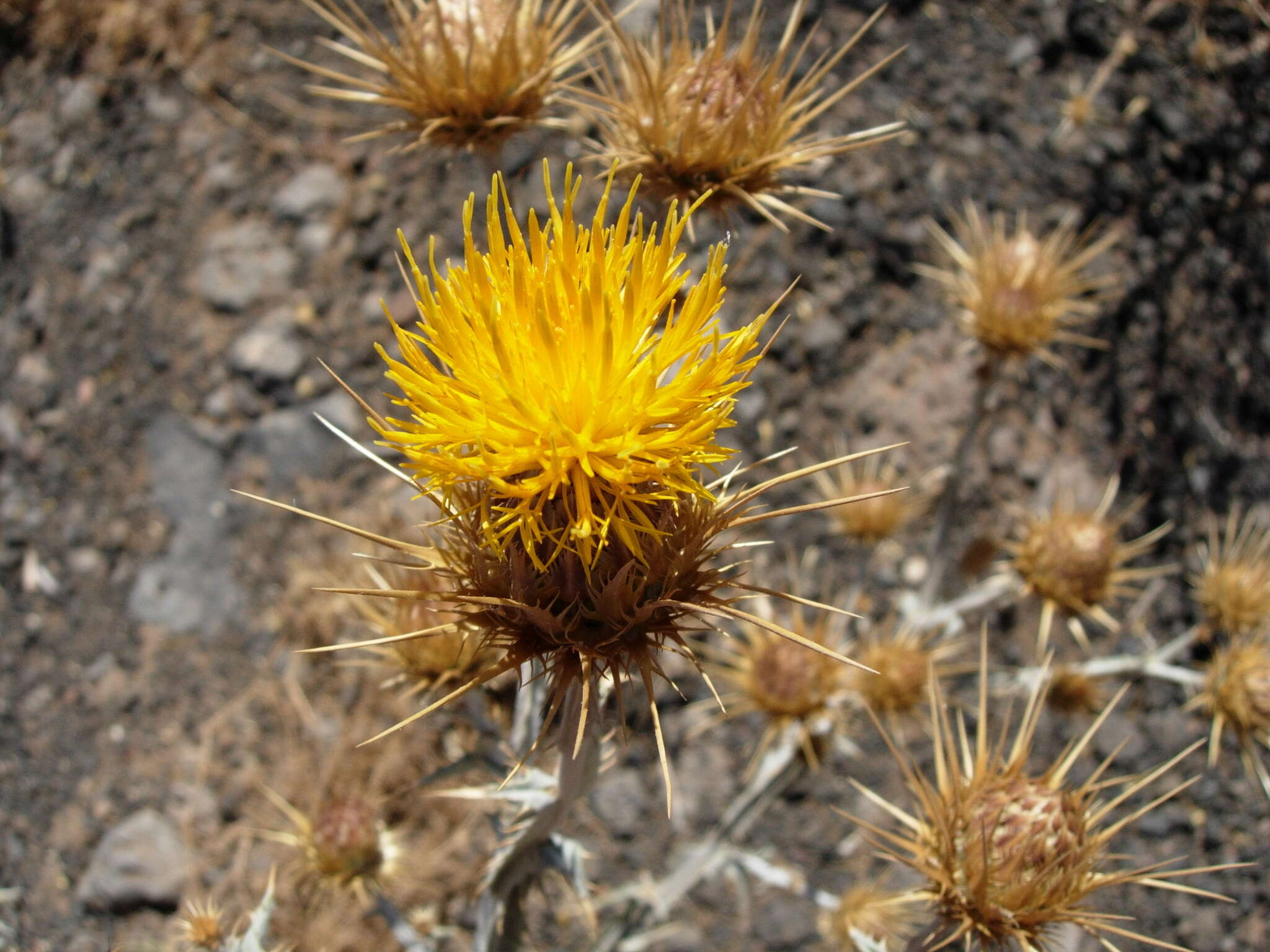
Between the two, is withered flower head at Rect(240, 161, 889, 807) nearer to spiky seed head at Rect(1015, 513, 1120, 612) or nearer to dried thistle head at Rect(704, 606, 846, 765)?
dried thistle head at Rect(704, 606, 846, 765)

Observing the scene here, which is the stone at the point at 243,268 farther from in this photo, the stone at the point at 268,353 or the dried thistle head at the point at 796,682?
the dried thistle head at the point at 796,682

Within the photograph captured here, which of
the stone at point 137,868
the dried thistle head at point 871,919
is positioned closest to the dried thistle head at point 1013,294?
the dried thistle head at point 871,919

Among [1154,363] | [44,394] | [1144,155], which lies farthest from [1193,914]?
[44,394]

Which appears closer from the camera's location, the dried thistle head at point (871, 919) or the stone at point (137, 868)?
the dried thistle head at point (871, 919)

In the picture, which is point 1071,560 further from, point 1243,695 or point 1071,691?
point 1243,695

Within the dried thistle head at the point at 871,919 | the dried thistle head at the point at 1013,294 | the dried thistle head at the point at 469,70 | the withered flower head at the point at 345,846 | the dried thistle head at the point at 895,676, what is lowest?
the dried thistle head at the point at 871,919

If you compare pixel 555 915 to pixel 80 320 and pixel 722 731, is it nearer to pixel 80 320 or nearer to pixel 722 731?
pixel 722 731

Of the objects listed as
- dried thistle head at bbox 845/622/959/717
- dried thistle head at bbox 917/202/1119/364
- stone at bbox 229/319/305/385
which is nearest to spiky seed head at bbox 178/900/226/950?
dried thistle head at bbox 845/622/959/717
